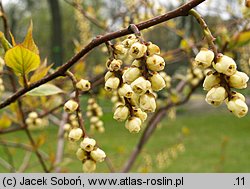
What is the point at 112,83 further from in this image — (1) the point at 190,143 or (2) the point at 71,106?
(1) the point at 190,143

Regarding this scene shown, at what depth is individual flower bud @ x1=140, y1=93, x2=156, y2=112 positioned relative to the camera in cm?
73

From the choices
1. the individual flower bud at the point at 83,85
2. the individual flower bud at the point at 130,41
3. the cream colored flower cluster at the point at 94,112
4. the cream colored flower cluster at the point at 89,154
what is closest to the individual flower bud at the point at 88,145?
the cream colored flower cluster at the point at 89,154

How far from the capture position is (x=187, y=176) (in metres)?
1.37

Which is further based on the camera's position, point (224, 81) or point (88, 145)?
point (88, 145)

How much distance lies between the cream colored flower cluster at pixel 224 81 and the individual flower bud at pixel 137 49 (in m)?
0.10

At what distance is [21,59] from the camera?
91cm

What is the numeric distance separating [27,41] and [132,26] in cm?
27

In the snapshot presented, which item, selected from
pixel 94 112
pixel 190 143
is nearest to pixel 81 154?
pixel 94 112

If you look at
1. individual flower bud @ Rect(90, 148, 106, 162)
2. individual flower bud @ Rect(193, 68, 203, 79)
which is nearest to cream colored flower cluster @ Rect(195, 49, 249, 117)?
individual flower bud @ Rect(90, 148, 106, 162)

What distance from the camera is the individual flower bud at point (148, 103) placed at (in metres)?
0.73

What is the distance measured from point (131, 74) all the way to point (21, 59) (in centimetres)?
30

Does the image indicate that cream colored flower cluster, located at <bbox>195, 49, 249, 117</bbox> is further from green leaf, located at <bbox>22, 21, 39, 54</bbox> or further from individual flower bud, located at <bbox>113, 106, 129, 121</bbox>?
green leaf, located at <bbox>22, 21, 39, 54</bbox>

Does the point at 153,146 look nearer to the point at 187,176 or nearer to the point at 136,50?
the point at 187,176

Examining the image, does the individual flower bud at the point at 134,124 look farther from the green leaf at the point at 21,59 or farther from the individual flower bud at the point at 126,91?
the green leaf at the point at 21,59
